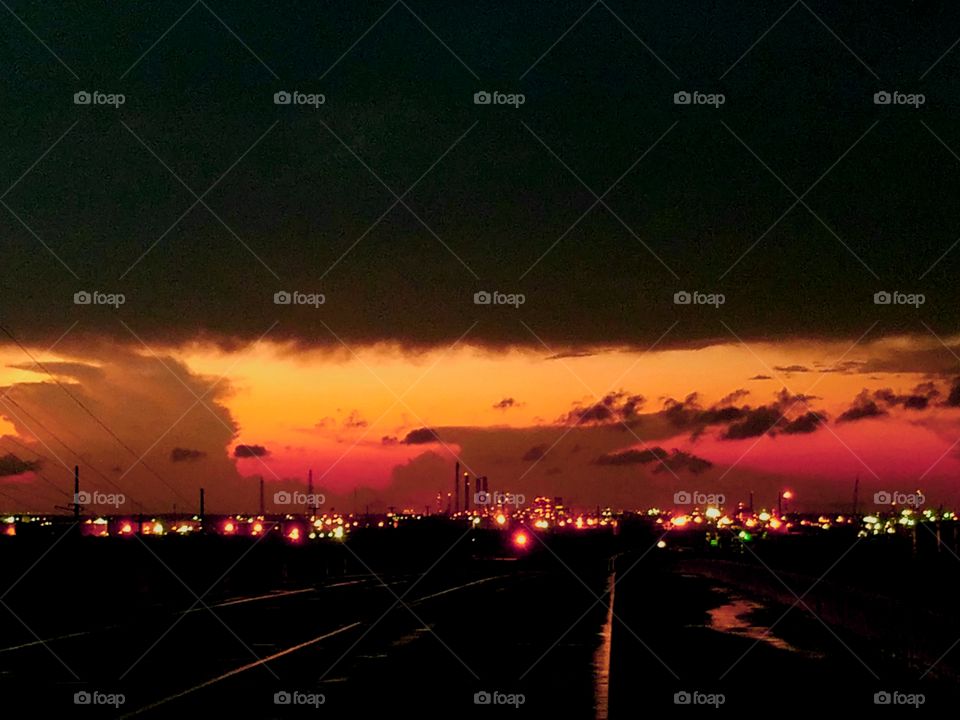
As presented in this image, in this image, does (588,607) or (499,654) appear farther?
(588,607)

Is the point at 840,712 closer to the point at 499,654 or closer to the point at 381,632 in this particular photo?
the point at 499,654

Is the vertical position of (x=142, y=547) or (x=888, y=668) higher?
(x=142, y=547)

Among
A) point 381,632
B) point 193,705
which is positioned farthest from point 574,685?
point 381,632

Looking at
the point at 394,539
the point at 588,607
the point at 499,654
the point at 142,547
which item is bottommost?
the point at 499,654

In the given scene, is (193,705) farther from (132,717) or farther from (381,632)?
(381,632)

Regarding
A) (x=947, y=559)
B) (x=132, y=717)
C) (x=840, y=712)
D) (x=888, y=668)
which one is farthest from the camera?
(x=947, y=559)

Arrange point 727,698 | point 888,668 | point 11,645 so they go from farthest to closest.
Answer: point 11,645
point 888,668
point 727,698

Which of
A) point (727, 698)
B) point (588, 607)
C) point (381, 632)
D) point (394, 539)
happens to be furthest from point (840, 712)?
point (394, 539)
